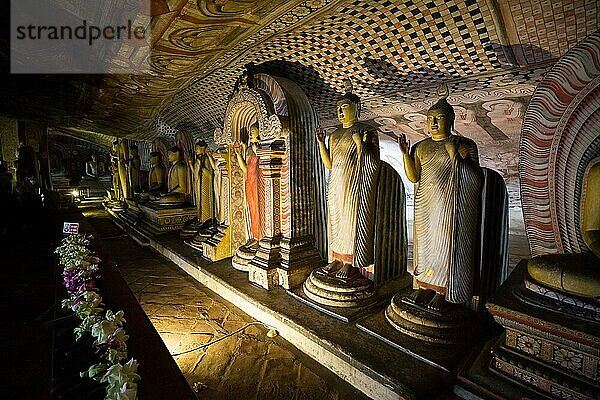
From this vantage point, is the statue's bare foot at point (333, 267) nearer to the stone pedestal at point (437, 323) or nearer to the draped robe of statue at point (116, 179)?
the stone pedestal at point (437, 323)

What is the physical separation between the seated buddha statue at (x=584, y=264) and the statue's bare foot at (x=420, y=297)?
2.89ft

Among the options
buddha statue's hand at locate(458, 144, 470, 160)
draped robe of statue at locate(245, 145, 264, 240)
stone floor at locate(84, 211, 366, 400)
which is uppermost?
buddha statue's hand at locate(458, 144, 470, 160)

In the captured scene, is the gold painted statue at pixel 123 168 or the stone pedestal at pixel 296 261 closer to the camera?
the stone pedestal at pixel 296 261

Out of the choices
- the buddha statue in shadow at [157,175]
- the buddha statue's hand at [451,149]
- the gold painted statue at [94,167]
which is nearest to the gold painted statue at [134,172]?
the buddha statue in shadow at [157,175]

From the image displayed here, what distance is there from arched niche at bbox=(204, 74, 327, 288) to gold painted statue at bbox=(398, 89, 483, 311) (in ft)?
5.08

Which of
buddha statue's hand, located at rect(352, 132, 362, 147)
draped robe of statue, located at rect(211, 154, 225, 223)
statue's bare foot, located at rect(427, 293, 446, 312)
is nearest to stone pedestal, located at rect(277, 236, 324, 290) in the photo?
buddha statue's hand, located at rect(352, 132, 362, 147)

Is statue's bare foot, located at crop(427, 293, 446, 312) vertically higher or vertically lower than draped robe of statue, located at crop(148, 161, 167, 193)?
lower

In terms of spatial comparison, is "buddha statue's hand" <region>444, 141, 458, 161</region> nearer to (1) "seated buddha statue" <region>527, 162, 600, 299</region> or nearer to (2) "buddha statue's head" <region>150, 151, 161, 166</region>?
(1) "seated buddha statue" <region>527, 162, 600, 299</region>

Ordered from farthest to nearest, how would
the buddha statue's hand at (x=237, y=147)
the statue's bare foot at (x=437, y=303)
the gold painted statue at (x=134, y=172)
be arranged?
the gold painted statue at (x=134, y=172)
the buddha statue's hand at (x=237, y=147)
the statue's bare foot at (x=437, y=303)

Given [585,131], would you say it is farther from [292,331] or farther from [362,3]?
[292,331]

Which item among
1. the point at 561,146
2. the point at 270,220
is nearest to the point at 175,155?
the point at 270,220

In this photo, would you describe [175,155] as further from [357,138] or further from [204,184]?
[357,138]

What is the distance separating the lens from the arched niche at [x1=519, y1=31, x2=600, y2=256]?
230 centimetres

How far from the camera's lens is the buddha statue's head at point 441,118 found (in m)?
2.81
